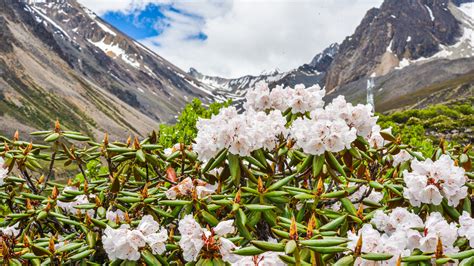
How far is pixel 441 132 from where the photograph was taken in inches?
1501

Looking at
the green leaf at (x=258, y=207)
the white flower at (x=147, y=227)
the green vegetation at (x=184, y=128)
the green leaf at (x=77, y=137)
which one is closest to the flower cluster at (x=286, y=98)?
the green leaf at (x=77, y=137)

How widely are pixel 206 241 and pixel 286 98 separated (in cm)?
274

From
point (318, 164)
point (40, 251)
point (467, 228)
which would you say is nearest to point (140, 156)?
point (40, 251)

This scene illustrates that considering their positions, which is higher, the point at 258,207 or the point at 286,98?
the point at 286,98

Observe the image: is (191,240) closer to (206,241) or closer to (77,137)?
(206,241)

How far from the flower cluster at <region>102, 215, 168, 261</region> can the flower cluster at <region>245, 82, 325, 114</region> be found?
7.62 ft

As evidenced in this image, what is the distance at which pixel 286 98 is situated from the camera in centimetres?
536

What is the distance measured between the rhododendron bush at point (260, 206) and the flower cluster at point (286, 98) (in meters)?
0.02

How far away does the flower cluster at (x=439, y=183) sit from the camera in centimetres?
327

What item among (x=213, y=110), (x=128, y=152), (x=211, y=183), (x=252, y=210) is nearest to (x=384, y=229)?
(x=252, y=210)

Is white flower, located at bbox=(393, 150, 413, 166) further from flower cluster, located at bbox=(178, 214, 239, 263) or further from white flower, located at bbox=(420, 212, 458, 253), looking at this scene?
flower cluster, located at bbox=(178, 214, 239, 263)

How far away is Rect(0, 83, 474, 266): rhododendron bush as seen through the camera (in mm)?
2854

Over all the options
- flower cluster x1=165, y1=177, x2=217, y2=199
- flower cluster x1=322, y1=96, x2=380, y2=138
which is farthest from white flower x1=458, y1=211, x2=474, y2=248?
flower cluster x1=165, y1=177, x2=217, y2=199

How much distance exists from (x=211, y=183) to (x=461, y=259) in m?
2.29
